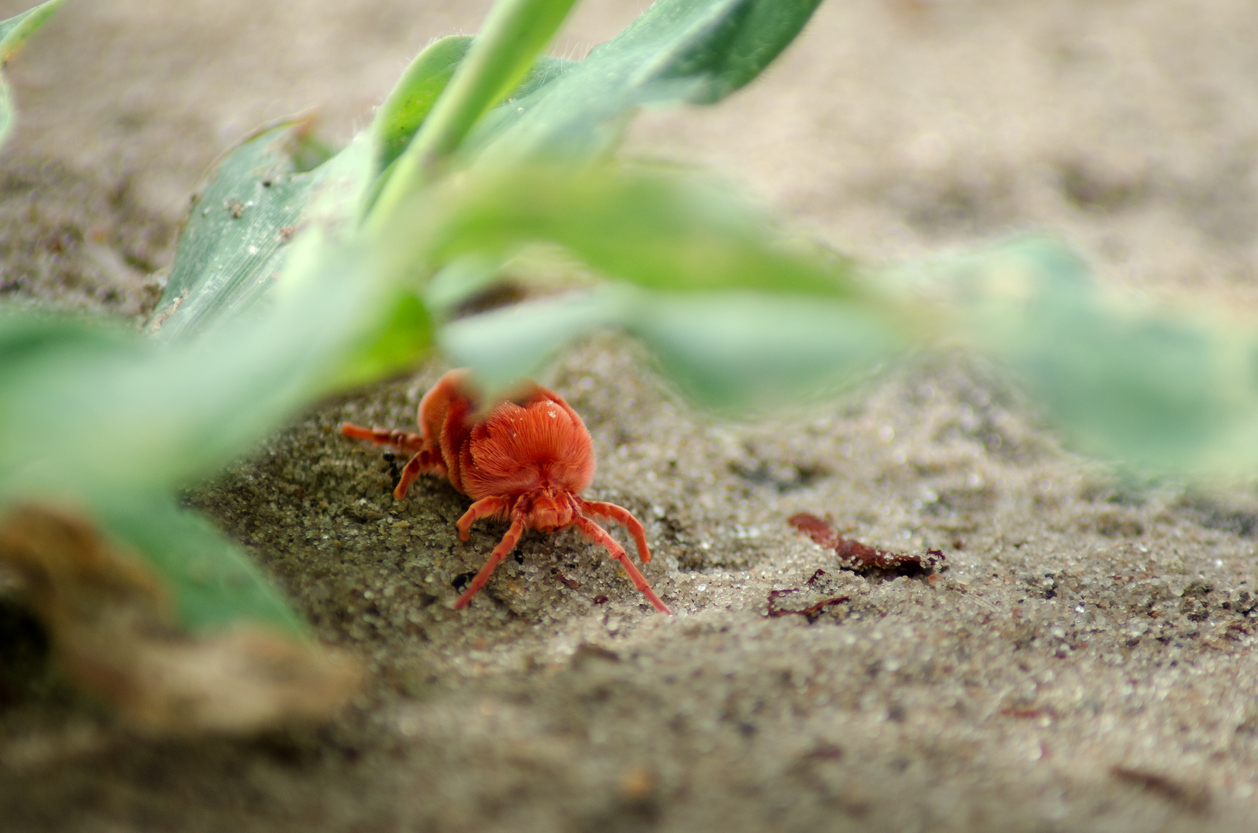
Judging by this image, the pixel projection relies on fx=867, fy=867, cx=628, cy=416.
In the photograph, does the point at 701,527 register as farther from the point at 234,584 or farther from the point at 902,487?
the point at 234,584

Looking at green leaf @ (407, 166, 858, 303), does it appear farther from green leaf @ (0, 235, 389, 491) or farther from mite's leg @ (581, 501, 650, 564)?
mite's leg @ (581, 501, 650, 564)

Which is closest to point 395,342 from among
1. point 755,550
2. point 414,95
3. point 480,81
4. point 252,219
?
point 480,81

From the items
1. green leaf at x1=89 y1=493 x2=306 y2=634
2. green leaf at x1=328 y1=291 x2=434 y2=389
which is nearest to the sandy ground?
green leaf at x1=89 y1=493 x2=306 y2=634

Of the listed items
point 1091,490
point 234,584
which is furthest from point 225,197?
point 1091,490

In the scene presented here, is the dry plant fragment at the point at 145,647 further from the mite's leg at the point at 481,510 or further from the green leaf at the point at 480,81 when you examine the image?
the mite's leg at the point at 481,510

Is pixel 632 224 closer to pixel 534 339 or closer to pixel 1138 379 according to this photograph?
pixel 534 339

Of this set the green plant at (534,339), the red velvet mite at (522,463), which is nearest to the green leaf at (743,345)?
the green plant at (534,339)

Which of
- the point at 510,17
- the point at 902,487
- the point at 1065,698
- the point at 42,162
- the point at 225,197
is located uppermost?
the point at 510,17
